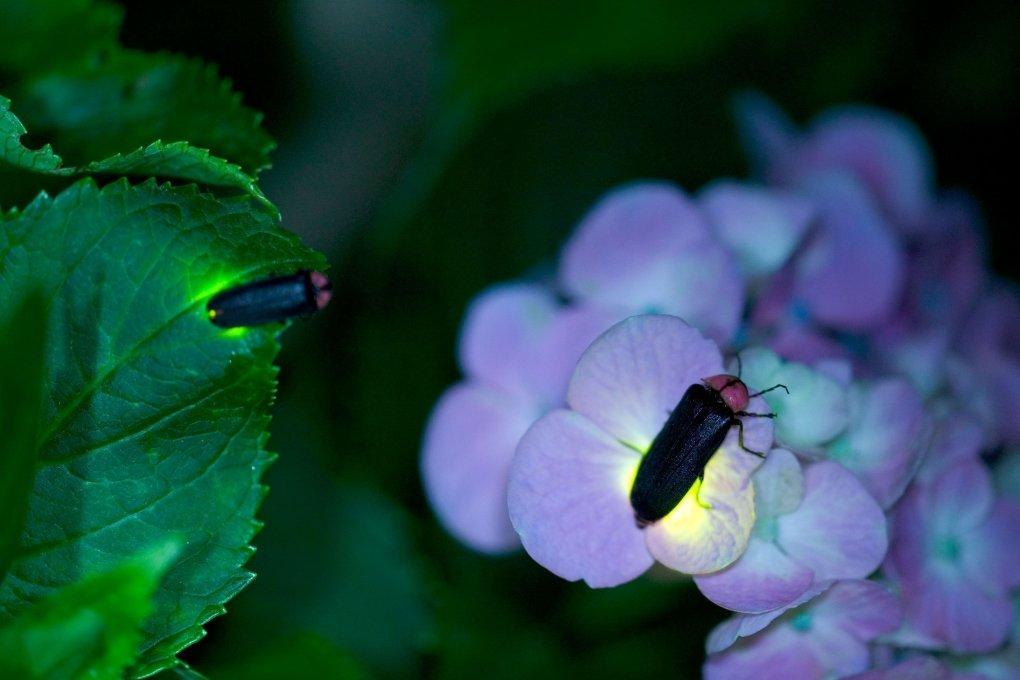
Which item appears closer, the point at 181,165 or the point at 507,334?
the point at 181,165

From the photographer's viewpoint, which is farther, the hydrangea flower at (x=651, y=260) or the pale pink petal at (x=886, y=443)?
the hydrangea flower at (x=651, y=260)

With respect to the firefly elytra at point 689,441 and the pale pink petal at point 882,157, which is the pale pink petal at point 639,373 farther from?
the pale pink petal at point 882,157

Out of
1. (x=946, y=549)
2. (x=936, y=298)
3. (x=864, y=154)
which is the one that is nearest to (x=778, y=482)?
(x=946, y=549)

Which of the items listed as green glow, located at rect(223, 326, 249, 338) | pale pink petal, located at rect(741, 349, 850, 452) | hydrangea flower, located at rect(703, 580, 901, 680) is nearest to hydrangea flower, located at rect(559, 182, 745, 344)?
pale pink petal, located at rect(741, 349, 850, 452)

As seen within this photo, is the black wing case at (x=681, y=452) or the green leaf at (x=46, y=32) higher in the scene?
the green leaf at (x=46, y=32)

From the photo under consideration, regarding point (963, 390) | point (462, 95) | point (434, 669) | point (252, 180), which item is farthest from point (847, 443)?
point (462, 95)

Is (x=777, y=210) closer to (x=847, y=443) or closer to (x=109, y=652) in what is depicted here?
(x=847, y=443)

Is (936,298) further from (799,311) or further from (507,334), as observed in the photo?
(507,334)

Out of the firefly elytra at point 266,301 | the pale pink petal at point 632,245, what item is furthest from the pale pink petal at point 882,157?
the firefly elytra at point 266,301
